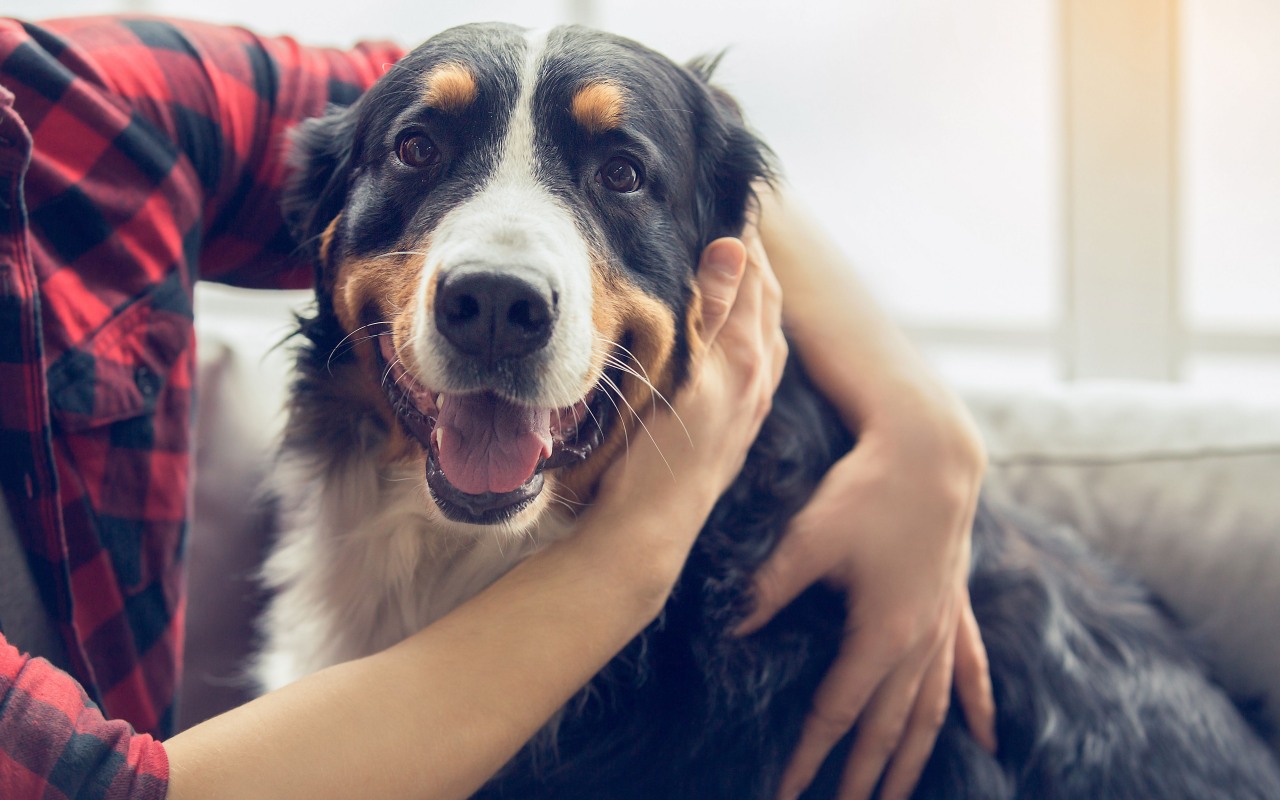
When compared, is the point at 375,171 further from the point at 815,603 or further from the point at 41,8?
the point at 41,8

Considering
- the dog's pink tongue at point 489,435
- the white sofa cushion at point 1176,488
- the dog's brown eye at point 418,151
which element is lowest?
the white sofa cushion at point 1176,488

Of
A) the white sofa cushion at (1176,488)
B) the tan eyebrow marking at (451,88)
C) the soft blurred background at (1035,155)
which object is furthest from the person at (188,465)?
the soft blurred background at (1035,155)

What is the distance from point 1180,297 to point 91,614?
272 centimetres

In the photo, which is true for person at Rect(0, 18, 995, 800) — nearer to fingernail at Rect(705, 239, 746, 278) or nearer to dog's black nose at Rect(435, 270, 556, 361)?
fingernail at Rect(705, 239, 746, 278)

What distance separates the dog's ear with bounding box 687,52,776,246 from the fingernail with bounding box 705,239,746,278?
0.08 m

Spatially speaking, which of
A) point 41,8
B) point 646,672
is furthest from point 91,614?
point 41,8

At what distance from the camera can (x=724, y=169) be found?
131 centimetres

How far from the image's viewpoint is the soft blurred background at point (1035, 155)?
8.77ft

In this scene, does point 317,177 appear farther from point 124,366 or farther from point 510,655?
point 510,655

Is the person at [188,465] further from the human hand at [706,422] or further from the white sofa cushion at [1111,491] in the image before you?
the white sofa cushion at [1111,491]

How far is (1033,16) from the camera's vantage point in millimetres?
2998

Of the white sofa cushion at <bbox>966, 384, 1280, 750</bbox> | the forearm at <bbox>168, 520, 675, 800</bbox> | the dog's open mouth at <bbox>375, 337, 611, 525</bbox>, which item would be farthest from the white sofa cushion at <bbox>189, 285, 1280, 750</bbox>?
the forearm at <bbox>168, 520, 675, 800</bbox>

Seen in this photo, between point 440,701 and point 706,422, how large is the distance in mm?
424

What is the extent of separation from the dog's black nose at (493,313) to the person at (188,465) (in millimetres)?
224
